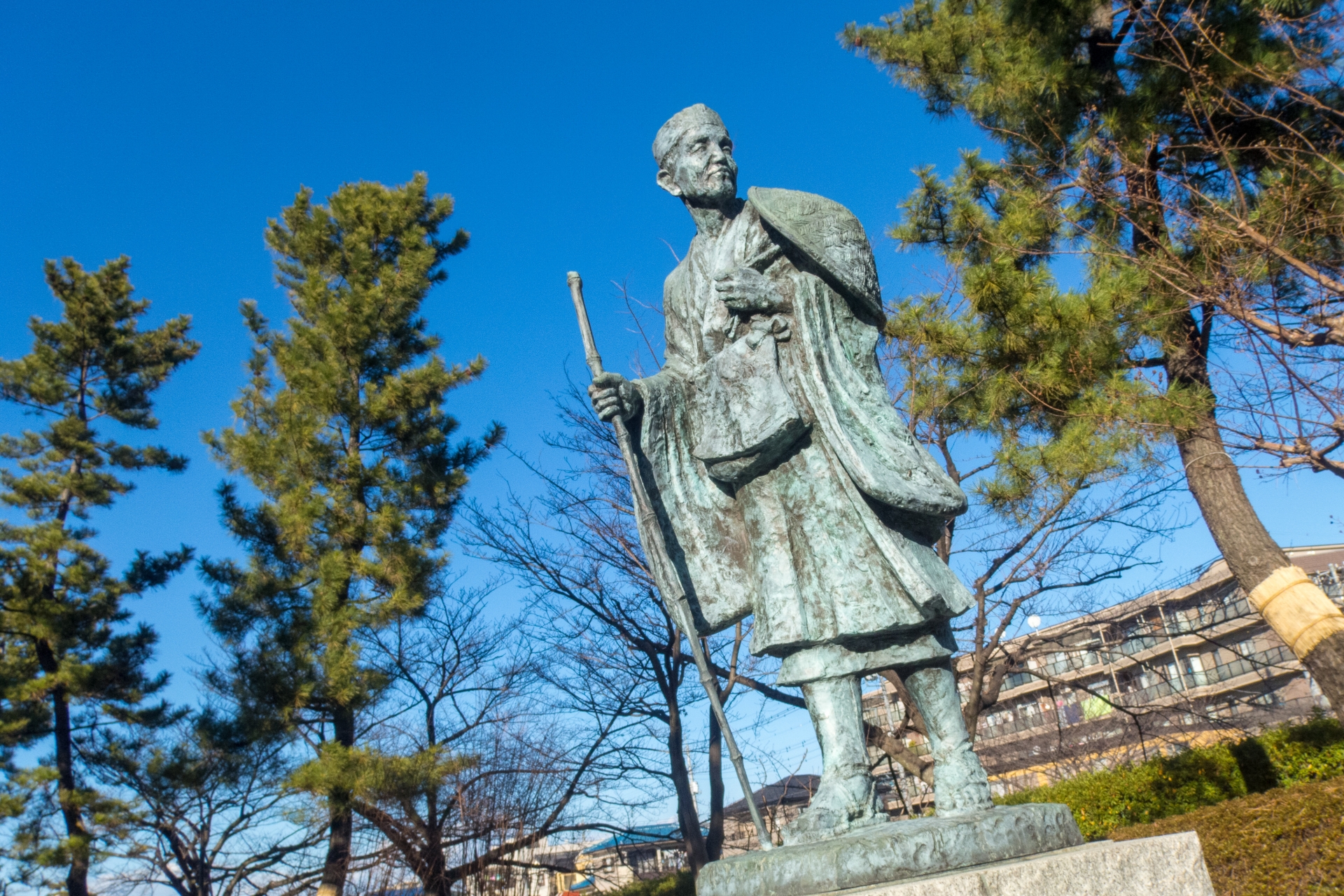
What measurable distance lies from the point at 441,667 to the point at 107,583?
18.2ft

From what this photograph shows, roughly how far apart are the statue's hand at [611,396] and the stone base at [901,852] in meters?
1.36

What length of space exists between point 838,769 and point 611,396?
4.26ft

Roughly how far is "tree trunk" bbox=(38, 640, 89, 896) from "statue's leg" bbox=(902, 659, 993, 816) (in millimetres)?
13205

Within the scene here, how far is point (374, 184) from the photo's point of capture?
1664 centimetres

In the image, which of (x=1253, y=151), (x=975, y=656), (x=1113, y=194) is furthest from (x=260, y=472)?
(x=1253, y=151)

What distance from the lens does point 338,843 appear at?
452 inches

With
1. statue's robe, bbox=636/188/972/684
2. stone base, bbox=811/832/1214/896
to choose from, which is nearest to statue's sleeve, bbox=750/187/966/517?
statue's robe, bbox=636/188/972/684

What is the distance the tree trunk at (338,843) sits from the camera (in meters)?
11.0

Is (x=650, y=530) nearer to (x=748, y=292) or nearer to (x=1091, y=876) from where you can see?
(x=748, y=292)

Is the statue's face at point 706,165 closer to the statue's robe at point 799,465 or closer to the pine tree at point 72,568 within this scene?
the statue's robe at point 799,465

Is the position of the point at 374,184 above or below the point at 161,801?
above

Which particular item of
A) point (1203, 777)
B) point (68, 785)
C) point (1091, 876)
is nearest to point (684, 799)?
point (1203, 777)

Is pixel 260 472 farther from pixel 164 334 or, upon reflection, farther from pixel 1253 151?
pixel 1253 151

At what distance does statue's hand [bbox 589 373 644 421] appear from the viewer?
2.89m
